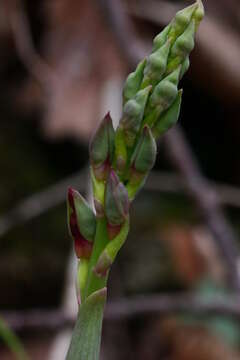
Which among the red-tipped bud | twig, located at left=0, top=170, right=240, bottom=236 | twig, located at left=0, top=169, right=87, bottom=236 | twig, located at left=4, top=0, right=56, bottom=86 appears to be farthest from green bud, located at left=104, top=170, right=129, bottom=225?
twig, located at left=4, top=0, right=56, bottom=86

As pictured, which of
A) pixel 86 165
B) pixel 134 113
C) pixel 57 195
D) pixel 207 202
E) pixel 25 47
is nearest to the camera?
pixel 134 113

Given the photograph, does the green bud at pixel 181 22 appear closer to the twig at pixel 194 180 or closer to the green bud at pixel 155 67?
the green bud at pixel 155 67

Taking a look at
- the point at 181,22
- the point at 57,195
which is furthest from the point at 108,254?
the point at 57,195

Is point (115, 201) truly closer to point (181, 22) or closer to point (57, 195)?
point (181, 22)

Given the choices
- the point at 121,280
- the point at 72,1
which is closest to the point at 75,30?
the point at 72,1

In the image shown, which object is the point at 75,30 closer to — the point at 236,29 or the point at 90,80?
the point at 90,80

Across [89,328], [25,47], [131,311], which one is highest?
[89,328]
